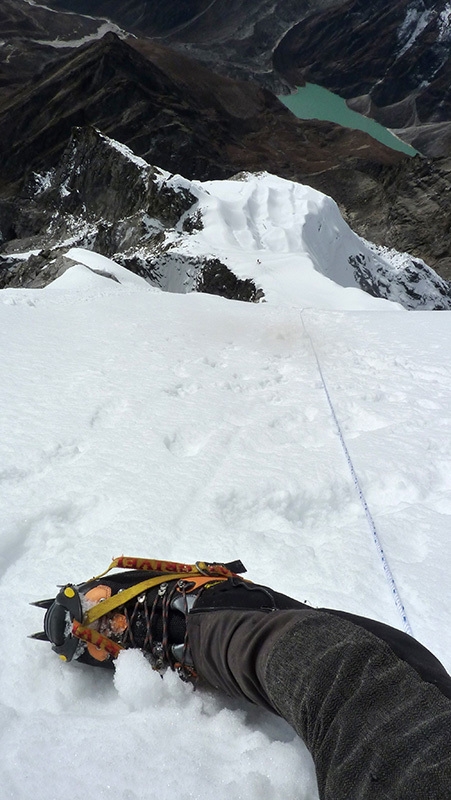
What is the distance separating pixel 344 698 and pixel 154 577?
2.70 feet

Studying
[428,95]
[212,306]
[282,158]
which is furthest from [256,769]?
[428,95]

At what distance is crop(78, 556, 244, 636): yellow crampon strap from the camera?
5.33 ft

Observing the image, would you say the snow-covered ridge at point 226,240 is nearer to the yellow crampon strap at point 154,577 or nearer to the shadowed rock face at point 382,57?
the yellow crampon strap at point 154,577

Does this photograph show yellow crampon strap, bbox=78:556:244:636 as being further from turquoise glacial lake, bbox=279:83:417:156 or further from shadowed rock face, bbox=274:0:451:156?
shadowed rock face, bbox=274:0:451:156

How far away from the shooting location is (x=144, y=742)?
1365 millimetres

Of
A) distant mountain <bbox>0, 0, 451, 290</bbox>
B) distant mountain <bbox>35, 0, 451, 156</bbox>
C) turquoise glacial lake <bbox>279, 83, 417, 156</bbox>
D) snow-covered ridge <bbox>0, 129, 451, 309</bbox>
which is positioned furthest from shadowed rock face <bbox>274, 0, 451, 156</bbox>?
snow-covered ridge <bbox>0, 129, 451, 309</bbox>

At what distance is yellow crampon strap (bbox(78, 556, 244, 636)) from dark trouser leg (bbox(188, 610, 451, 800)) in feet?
0.92

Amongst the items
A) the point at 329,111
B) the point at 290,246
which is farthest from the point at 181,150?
the point at 329,111

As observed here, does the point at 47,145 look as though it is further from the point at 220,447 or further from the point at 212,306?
the point at 220,447

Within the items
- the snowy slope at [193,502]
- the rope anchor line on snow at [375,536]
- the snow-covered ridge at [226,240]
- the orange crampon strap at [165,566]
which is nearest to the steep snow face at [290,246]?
the snow-covered ridge at [226,240]

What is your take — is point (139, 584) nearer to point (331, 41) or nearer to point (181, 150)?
point (181, 150)

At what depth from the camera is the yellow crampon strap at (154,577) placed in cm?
162

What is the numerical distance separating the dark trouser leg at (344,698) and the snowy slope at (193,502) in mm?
262

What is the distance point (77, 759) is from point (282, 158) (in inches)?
1693
